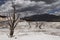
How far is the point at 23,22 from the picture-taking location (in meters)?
68.9

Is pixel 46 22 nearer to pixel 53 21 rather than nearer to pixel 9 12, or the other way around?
pixel 53 21

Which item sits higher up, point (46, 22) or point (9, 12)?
point (9, 12)

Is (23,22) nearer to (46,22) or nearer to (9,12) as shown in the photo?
(46,22)

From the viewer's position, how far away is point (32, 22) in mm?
66125

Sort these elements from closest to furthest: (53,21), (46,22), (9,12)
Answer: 1. (9,12)
2. (46,22)
3. (53,21)

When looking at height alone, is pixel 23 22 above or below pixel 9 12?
below

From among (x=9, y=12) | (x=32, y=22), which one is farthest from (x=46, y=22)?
(x=9, y=12)

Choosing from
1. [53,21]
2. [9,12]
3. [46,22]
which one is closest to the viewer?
[9,12]

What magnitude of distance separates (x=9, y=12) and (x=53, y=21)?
48976mm

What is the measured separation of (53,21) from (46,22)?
19.4 feet

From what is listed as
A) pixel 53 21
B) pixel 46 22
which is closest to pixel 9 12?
pixel 46 22

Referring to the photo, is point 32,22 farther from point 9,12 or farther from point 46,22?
point 9,12

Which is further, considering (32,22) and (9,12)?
(32,22)

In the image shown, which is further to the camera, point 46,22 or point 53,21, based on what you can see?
point 53,21
